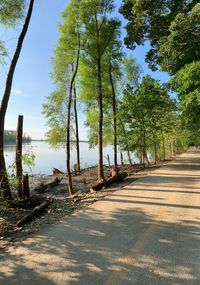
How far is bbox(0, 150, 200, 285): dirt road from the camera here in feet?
14.4

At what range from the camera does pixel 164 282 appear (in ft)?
13.7

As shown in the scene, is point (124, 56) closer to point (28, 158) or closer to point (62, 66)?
point (62, 66)

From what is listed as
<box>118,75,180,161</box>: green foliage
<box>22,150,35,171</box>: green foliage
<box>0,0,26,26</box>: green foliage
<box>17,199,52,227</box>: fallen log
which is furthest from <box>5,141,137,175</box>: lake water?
<box>118,75,180,161</box>: green foliage

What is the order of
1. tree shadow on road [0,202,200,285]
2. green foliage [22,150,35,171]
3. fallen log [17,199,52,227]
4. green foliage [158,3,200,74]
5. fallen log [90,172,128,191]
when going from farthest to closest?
green foliage [158,3,200,74] → fallen log [90,172,128,191] → green foliage [22,150,35,171] → fallen log [17,199,52,227] → tree shadow on road [0,202,200,285]

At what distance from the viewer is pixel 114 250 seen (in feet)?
17.8

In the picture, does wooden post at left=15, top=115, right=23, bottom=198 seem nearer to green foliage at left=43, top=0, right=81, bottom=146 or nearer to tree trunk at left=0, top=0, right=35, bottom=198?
tree trunk at left=0, top=0, right=35, bottom=198

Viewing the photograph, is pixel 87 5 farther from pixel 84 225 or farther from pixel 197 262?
pixel 197 262

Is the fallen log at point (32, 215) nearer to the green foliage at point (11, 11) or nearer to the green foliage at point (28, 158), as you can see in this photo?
the green foliage at point (28, 158)

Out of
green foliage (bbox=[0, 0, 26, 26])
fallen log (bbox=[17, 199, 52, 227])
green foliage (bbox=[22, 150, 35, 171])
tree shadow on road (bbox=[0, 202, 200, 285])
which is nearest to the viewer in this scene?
tree shadow on road (bbox=[0, 202, 200, 285])

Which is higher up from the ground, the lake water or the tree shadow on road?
the lake water

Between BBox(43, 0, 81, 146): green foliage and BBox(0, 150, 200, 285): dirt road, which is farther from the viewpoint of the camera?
BBox(43, 0, 81, 146): green foliage

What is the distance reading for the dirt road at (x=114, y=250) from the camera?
4.40m

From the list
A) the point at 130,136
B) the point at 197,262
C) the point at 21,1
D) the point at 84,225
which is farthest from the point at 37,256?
the point at 130,136

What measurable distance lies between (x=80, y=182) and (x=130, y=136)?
5.57 m
